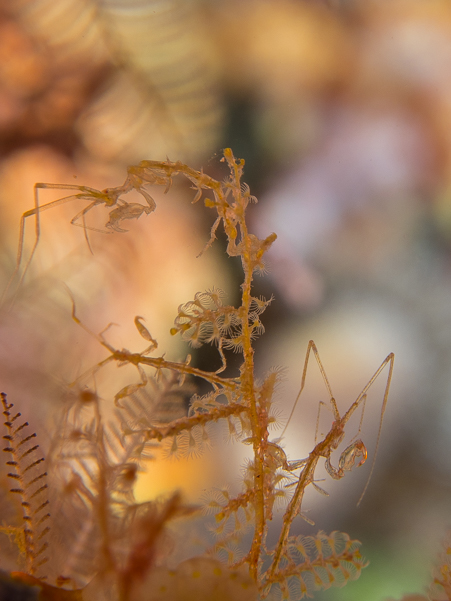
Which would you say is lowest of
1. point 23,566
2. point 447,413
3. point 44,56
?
point 23,566

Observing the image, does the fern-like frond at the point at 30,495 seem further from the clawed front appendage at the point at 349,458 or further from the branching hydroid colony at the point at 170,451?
the clawed front appendage at the point at 349,458

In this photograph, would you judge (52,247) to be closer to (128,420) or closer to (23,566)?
(128,420)

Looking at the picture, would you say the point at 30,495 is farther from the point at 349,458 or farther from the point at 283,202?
the point at 283,202

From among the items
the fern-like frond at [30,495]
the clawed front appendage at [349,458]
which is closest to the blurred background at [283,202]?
the fern-like frond at [30,495]

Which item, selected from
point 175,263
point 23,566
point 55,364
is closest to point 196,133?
point 175,263

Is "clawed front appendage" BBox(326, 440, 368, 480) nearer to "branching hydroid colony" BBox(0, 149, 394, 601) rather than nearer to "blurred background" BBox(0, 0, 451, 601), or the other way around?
"branching hydroid colony" BBox(0, 149, 394, 601)

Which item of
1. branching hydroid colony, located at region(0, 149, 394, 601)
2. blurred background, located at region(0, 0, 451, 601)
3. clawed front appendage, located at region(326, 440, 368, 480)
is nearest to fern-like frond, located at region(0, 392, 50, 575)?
branching hydroid colony, located at region(0, 149, 394, 601)

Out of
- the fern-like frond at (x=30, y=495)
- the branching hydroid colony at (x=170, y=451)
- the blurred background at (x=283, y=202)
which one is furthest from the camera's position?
the blurred background at (x=283, y=202)

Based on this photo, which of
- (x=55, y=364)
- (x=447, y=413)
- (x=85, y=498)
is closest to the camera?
(x=85, y=498)
